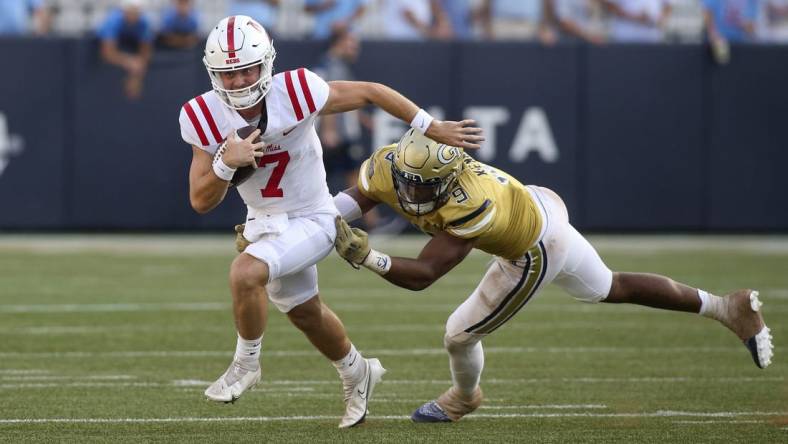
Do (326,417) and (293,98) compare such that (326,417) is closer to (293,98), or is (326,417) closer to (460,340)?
(460,340)

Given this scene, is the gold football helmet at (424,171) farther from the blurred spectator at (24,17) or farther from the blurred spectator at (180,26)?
the blurred spectator at (24,17)

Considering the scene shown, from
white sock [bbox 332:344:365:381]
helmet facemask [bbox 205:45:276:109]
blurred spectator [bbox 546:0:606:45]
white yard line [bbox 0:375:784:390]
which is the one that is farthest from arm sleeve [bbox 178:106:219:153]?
blurred spectator [bbox 546:0:606:45]

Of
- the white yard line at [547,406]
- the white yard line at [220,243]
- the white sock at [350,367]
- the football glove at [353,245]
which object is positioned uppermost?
the football glove at [353,245]

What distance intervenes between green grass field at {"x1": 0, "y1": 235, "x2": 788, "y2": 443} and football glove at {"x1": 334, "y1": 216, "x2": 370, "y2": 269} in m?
0.72

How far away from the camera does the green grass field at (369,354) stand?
5559 mm

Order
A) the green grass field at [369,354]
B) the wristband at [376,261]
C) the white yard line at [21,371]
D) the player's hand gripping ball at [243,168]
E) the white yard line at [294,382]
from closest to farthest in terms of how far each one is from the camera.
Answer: the wristband at [376,261]
the player's hand gripping ball at [243,168]
the green grass field at [369,354]
the white yard line at [294,382]
the white yard line at [21,371]

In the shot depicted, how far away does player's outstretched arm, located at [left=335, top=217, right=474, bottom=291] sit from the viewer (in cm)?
511

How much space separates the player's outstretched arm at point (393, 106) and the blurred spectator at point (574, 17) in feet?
29.6

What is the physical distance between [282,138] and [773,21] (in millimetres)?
10301

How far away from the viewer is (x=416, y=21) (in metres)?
14.1


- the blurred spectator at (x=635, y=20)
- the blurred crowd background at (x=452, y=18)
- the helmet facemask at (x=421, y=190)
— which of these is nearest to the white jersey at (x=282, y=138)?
the helmet facemask at (x=421, y=190)

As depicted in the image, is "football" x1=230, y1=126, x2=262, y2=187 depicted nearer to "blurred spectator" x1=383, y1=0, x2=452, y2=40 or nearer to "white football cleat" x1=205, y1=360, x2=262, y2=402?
"white football cleat" x1=205, y1=360, x2=262, y2=402

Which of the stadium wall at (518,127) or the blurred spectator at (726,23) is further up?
the blurred spectator at (726,23)

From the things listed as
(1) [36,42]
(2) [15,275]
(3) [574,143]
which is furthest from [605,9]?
(2) [15,275]
